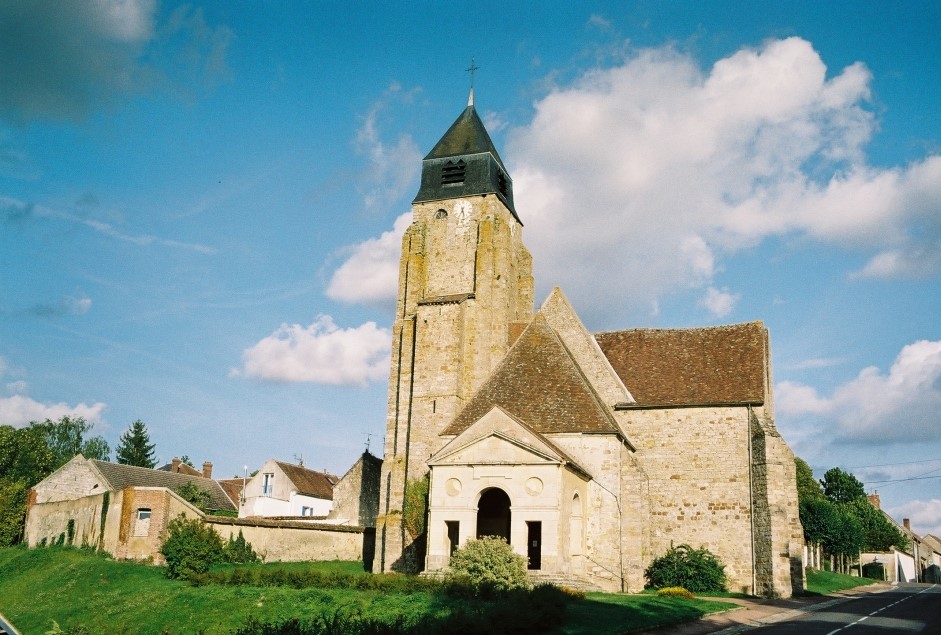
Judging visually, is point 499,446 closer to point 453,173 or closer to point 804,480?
point 453,173

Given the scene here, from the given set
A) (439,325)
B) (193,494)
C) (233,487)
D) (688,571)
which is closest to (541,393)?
(439,325)

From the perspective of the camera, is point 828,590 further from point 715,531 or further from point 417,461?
point 417,461

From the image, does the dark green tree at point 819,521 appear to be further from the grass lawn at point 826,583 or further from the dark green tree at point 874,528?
the dark green tree at point 874,528

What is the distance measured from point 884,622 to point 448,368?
19.1 metres

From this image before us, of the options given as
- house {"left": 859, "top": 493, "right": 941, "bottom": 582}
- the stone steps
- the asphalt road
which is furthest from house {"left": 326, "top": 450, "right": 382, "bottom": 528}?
house {"left": 859, "top": 493, "right": 941, "bottom": 582}

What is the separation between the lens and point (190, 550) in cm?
3077

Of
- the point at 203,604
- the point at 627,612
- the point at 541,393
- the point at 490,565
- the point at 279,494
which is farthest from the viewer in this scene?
the point at 279,494

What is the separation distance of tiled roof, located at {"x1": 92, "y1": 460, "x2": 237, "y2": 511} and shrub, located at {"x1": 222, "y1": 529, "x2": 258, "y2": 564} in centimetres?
1151

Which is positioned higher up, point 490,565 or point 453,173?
point 453,173

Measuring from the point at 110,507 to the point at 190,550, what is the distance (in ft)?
27.5

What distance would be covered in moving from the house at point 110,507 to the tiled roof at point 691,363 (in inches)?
811

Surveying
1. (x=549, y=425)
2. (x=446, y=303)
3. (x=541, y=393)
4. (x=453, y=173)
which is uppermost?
(x=453, y=173)

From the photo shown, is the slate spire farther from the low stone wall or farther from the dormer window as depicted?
the low stone wall

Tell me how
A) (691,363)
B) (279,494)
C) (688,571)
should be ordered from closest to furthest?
1. (688,571)
2. (691,363)
3. (279,494)
